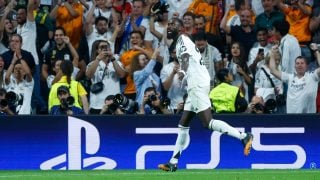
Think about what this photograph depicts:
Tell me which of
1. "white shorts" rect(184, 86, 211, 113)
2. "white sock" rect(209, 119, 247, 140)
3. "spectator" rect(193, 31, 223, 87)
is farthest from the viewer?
"spectator" rect(193, 31, 223, 87)

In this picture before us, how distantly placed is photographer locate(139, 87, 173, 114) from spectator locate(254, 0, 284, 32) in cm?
232

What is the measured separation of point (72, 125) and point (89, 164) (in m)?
0.70

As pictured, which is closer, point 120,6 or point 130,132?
point 130,132

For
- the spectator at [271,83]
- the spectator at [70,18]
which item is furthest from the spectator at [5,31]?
the spectator at [271,83]

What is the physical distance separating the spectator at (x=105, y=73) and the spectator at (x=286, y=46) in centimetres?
275

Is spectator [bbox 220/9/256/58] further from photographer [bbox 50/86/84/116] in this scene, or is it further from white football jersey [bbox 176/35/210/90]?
white football jersey [bbox 176/35/210/90]

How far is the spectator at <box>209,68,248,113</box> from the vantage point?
15.1 metres

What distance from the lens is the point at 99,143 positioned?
1549 centimetres

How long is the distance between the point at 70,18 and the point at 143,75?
2.24 metres

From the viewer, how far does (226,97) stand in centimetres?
1519

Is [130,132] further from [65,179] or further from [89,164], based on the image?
[65,179]

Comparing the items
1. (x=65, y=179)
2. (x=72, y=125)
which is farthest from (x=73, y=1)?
(x=65, y=179)

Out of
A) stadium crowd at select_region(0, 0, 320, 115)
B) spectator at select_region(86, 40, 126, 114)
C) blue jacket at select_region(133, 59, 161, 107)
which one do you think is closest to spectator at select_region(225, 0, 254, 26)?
stadium crowd at select_region(0, 0, 320, 115)

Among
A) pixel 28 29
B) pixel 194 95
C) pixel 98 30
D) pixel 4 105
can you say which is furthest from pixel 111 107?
pixel 194 95
